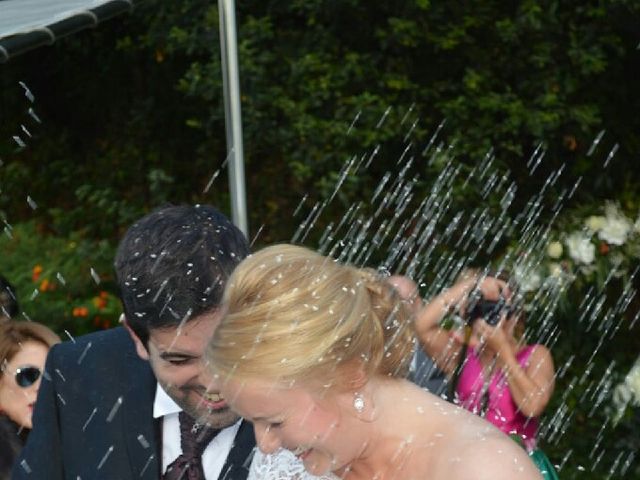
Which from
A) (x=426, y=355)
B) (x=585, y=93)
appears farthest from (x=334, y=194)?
(x=426, y=355)

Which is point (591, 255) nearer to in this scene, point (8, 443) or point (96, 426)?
point (8, 443)

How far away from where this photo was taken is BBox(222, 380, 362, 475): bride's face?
2.53 metres

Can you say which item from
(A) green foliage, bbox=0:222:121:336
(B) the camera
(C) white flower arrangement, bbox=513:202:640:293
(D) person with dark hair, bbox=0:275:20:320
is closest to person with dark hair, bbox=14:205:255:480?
(D) person with dark hair, bbox=0:275:20:320

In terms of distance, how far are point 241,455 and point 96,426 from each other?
1.20ft

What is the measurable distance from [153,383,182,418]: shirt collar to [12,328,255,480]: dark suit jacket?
0.02 m

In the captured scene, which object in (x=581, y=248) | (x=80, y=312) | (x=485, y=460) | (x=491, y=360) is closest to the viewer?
(x=485, y=460)

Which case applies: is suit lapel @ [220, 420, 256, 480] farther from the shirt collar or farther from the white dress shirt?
the shirt collar

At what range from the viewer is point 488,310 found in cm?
586

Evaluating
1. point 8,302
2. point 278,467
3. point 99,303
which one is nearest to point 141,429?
point 278,467

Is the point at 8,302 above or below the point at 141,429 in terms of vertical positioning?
below

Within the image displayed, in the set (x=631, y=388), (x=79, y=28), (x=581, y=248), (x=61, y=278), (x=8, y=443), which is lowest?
(x=61, y=278)

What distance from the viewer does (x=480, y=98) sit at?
10086 mm

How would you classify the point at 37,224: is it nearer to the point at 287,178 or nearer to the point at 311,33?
the point at 287,178

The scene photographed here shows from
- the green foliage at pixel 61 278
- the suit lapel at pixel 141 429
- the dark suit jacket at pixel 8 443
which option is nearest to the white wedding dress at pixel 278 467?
the suit lapel at pixel 141 429
